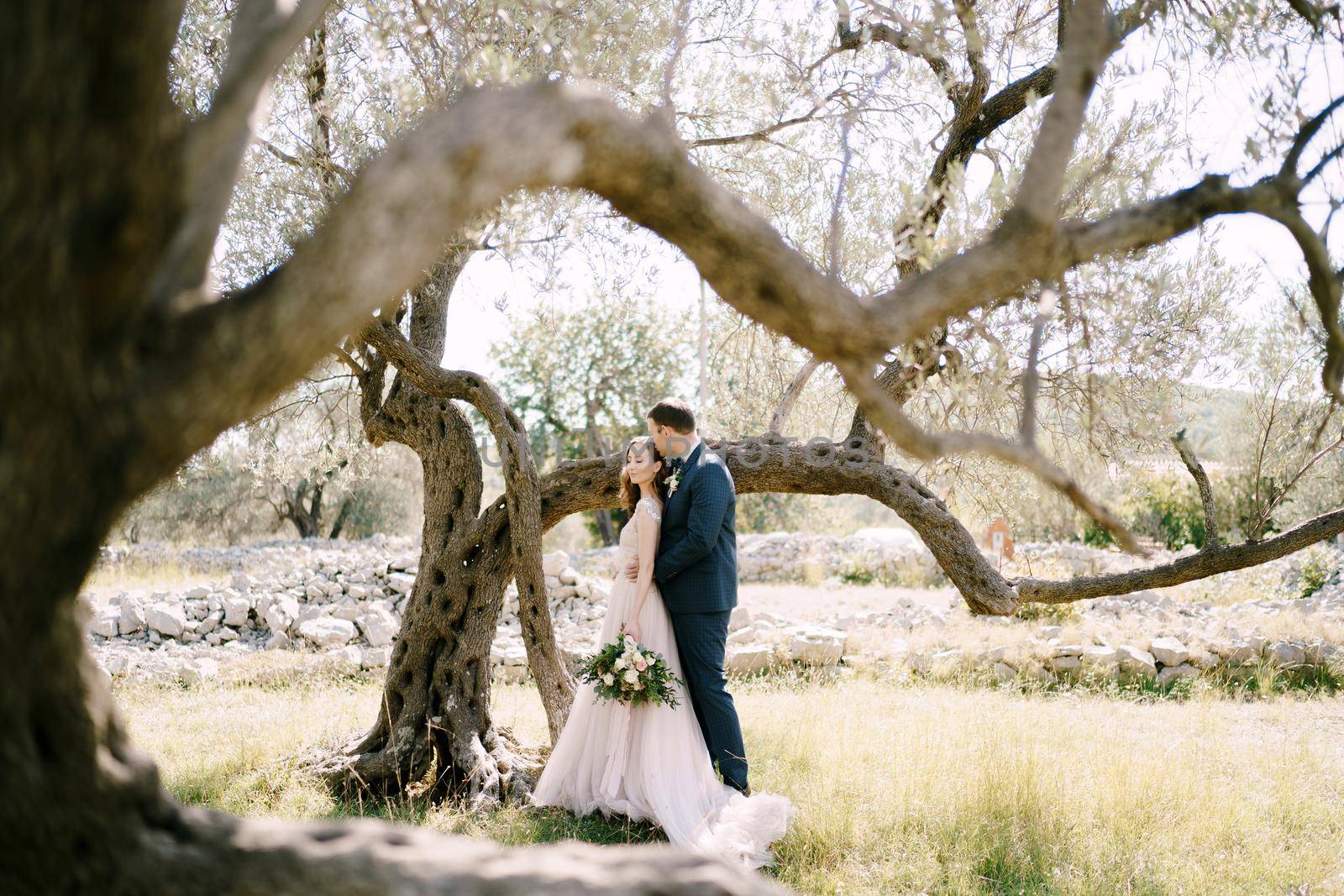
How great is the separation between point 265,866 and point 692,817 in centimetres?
391

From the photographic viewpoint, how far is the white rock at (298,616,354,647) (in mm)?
11789

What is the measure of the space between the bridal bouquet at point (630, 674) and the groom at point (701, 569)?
0.79ft

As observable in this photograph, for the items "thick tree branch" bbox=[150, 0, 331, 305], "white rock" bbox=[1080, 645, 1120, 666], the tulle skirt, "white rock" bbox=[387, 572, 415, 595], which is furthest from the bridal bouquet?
"white rock" bbox=[387, 572, 415, 595]

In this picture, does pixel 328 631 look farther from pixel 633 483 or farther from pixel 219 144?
pixel 219 144

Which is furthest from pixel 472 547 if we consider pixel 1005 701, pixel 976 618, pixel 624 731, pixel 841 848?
pixel 976 618

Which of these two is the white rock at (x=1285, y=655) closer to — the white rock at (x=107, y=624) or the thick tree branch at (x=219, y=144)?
the thick tree branch at (x=219, y=144)

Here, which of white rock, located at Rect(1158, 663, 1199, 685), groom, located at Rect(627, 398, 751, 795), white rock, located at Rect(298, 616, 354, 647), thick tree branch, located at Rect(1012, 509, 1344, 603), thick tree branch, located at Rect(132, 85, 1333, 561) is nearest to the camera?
thick tree branch, located at Rect(132, 85, 1333, 561)

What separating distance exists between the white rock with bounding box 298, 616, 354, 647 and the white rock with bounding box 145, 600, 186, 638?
5.22ft

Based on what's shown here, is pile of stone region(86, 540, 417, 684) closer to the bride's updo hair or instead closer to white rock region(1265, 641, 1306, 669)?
the bride's updo hair

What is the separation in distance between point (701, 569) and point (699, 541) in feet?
0.86

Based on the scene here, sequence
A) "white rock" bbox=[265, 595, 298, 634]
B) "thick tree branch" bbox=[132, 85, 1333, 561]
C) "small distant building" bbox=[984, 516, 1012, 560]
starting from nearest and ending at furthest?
1. "thick tree branch" bbox=[132, 85, 1333, 561]
2. "white rock" bbox=[265, 595, 298, 634]
3. "small distant building" bbox=[984, 516, 1012, 560]

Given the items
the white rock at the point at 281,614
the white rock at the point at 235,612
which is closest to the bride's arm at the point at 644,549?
the white rock at the point at 281,614

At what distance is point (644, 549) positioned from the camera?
5.54m

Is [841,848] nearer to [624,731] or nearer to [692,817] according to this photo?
[692,817]
